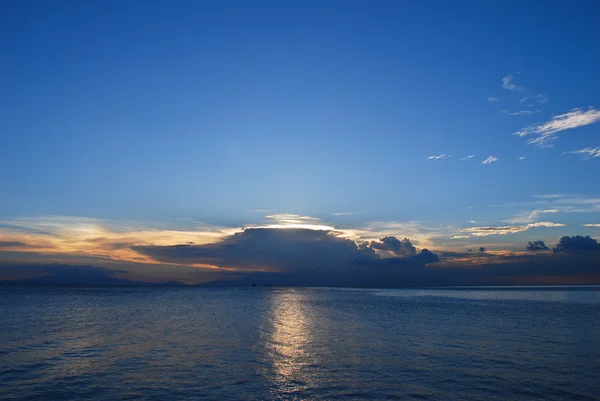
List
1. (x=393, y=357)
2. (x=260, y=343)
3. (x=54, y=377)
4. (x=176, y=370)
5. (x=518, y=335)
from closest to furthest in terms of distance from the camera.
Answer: (x=54, y=377) → (x=176, y=370) → (x=393, y=357) → (x=260, y=343) → (x=518, y=335)

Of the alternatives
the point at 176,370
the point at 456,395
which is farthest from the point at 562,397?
the point at 176,370

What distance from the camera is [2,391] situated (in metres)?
20.3

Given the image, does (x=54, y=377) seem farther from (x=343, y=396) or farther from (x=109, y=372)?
(x=343, y=396)

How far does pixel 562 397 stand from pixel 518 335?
23.3 m

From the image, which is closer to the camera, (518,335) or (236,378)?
(236,378)

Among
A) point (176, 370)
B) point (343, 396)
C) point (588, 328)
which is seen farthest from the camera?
point (588, 328)

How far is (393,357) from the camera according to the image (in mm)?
29906

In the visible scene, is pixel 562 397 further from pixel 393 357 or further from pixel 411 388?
pixel 393 357

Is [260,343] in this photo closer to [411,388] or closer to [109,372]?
[109,372]

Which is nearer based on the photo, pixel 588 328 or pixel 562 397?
pixel 562 397

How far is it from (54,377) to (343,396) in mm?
16190

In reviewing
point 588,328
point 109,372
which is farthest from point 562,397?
point 588,328

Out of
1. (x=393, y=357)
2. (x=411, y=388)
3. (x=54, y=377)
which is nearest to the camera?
(x=411, y=388)

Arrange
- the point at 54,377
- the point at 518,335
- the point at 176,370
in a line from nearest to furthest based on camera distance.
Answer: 1. the point at 54,377
2. the point at 176,370
3. the point at 518,335
